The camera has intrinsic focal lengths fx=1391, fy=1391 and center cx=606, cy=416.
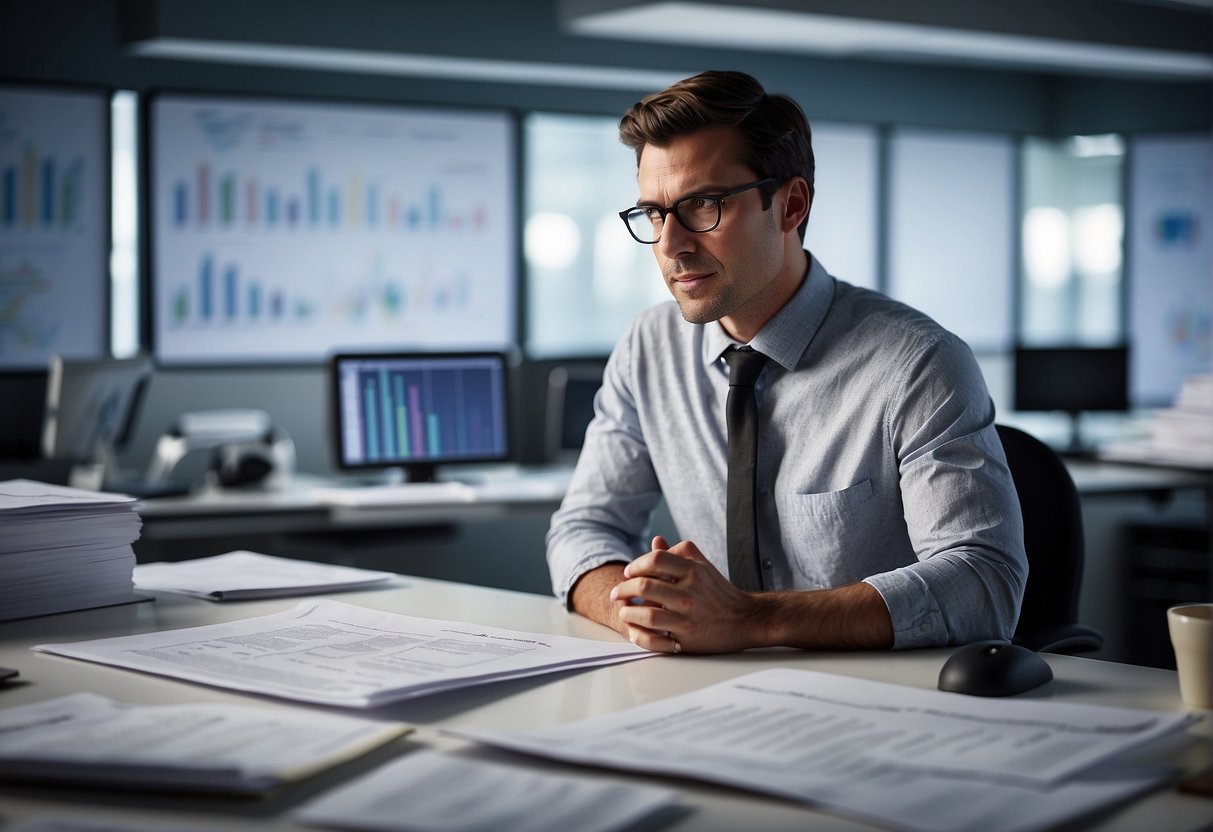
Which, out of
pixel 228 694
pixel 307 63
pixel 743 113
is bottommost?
pixel 228 694

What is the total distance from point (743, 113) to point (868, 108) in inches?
174

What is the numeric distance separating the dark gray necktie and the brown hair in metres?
0.23

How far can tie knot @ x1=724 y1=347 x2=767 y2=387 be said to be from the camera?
75.5 inches

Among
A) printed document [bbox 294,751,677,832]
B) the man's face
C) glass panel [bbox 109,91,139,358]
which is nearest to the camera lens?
printed document [bbox 294,751,677,832]

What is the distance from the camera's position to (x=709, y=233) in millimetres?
1869

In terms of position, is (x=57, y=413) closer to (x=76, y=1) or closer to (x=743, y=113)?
(x=76, y=1)

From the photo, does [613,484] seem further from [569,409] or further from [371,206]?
[371,206]

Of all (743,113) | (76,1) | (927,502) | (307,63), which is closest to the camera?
(927,502)

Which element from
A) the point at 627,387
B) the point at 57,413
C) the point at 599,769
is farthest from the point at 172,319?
the point at 599,769

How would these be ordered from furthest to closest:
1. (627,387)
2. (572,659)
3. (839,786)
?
(627,387), (572,659), (839,786)

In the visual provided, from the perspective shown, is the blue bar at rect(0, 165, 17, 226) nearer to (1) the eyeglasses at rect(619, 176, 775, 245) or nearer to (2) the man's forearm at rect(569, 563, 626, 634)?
(1) the eyeglasses at rect(619, 176, 775, 245)

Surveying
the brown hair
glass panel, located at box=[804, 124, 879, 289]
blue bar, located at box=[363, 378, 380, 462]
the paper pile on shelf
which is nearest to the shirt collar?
the brown hair

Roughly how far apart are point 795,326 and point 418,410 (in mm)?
2308

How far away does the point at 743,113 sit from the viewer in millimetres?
1855
